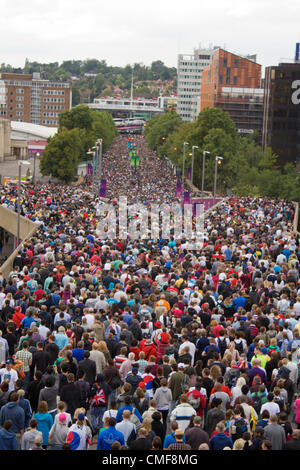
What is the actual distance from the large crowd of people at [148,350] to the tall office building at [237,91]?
Answer: 349 ft

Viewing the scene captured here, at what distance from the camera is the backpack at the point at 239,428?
38.7ft

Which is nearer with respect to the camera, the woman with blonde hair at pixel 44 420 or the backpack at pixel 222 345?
the woman with blonde hair at pixel 44 420

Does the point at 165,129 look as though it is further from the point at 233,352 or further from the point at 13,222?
the point at 233,352

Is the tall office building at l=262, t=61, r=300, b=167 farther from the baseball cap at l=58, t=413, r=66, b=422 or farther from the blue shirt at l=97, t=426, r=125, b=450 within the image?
the blue shirt at l=97, t=426, r=125, b=450

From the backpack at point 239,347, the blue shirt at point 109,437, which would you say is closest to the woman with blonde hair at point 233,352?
the backpack at point 239,347

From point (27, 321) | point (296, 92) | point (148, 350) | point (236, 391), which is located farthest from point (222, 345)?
point (296, 92)

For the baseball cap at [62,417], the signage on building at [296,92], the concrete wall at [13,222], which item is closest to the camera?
the baseball cap at [62,417]

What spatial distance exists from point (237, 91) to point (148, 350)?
393ft

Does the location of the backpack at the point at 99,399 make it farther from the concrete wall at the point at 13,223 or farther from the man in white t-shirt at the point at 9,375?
the concrete wall at the point at 13,223

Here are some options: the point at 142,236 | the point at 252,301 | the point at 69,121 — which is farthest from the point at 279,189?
the point at 252,301

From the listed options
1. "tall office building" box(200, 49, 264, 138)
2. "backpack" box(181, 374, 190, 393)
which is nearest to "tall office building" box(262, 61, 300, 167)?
"tall office building" box(200, 49, 264, 138)

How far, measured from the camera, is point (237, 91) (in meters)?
132

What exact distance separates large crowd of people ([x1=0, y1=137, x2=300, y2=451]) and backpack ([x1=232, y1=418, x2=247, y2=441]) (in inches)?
0.8

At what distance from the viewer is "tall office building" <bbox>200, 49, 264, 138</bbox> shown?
432 ft
